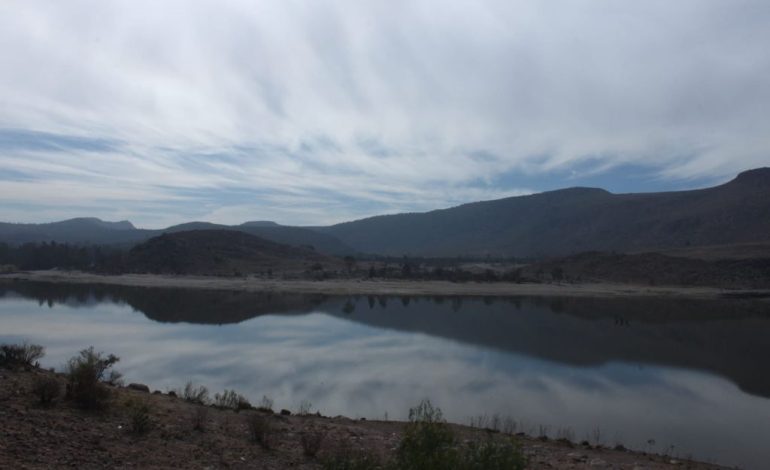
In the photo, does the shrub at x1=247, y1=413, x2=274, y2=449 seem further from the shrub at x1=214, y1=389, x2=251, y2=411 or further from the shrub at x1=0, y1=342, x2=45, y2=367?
the shrub at x1=0, y1=342, x2=45, y2=367

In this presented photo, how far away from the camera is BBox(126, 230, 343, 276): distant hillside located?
74.9 m

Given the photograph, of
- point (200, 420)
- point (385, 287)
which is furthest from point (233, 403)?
point (385, 287)

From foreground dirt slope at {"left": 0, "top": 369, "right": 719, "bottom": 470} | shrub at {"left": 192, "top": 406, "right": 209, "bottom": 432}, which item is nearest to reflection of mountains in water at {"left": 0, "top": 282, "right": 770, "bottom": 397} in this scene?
foreground dirt slope at {"left": 0, "top": 369, "right": 719, "bottom": 470}

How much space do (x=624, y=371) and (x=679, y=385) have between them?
239cm

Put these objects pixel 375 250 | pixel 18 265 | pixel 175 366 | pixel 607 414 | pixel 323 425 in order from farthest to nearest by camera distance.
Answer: pixel 375 250 < pixel 18 265 < pixel 175 366 < pixel 607 414 < pixel 323 425

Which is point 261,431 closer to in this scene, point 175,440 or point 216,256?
point 175,440

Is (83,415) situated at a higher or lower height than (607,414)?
higher

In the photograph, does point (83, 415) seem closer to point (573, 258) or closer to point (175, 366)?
point (175, 366)

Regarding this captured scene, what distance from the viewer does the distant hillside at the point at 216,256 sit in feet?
246

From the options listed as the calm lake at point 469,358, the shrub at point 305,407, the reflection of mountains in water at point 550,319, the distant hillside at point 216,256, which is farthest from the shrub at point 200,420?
the distant hillside at point 216,256

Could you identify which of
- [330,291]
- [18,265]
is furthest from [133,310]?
[18,265]

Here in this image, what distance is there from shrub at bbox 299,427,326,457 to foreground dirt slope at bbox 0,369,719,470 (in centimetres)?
10

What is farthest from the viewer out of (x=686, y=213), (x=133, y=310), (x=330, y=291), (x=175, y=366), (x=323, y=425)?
(x=686, y=213)

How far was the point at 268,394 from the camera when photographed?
1606cm
